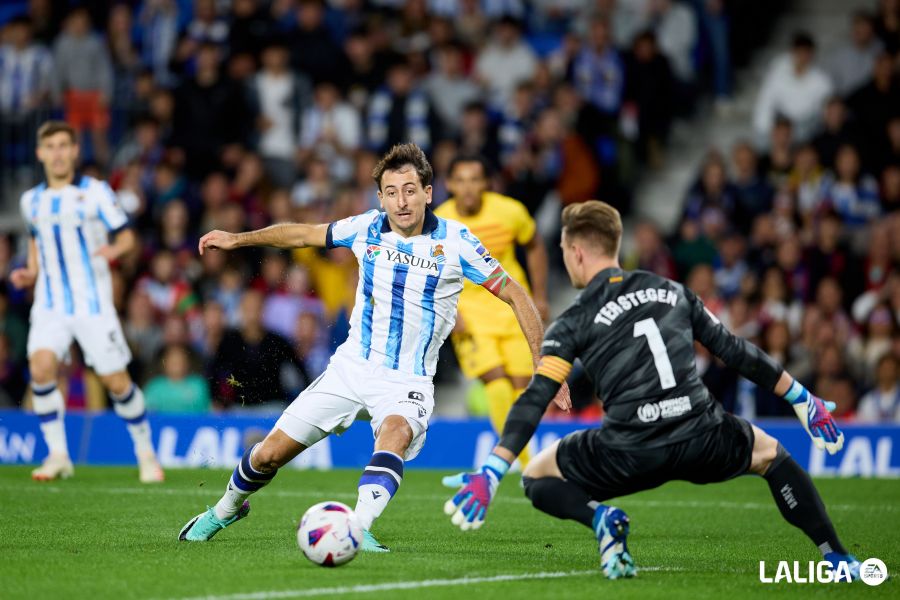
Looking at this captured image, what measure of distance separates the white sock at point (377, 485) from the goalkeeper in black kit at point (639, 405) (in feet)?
2.58

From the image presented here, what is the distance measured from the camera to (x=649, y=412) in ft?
23.2

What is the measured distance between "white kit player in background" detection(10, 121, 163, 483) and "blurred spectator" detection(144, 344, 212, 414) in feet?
9.86

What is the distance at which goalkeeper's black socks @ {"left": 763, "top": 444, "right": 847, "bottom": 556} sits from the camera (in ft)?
23.8

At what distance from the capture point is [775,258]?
55.1 feet

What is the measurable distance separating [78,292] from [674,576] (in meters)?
6.74

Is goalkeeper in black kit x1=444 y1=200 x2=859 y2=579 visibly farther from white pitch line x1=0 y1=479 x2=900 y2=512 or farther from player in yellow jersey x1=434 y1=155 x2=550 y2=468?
player in yellow jersey x1=434 y1=155 x2=550 y2=468

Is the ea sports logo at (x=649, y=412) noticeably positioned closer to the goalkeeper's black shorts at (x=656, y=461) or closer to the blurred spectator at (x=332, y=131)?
the goalkeeper's black shorts at (x=656, y=461)

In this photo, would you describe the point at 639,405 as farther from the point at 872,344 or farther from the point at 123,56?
the point at 123,56

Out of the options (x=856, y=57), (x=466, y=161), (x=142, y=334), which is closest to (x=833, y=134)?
(x=856, y=57)

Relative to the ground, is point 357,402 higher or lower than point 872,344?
lower

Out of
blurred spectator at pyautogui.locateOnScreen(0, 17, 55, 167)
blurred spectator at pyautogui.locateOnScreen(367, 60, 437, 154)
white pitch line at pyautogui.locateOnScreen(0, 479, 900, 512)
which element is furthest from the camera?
blurred spectator at pyautogui.locateOnScreen(0, 17, 55, 167)

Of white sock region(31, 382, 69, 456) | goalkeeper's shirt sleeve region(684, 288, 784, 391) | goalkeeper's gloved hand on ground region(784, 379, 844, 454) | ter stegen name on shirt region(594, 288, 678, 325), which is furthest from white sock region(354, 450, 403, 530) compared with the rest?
white sock region(31, 382, 69, 456)

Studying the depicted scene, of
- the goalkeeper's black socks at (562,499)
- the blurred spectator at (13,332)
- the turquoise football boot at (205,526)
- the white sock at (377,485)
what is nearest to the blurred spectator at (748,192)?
the blurred spectator at (13,332)

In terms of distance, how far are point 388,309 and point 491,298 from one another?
444cm
